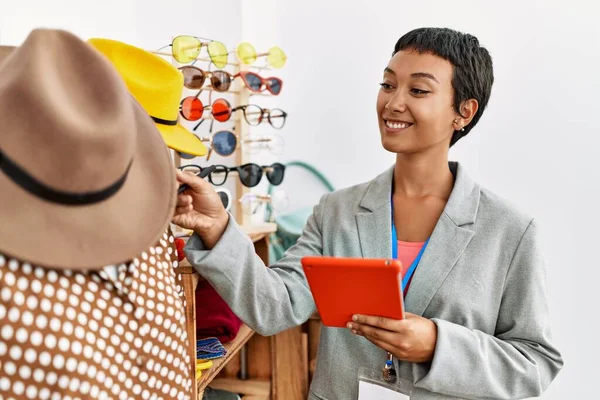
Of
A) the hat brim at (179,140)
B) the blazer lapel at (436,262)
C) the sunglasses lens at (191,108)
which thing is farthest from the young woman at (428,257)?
the sunglasses lens at (191,108)

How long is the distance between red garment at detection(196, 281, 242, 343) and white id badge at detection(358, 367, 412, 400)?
42cm

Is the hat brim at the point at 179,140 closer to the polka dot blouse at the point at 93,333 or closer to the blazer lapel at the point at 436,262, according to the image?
the polka dot blouse at the point at 93,333

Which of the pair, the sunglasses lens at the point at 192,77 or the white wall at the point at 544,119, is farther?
the white wall at the point at 544,119

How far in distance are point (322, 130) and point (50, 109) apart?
1.84 meters

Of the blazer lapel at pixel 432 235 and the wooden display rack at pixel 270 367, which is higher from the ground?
the blazer lapel at pixel 432 235

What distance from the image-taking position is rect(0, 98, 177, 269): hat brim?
1.98 ft

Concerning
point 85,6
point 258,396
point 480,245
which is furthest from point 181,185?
point 258,396

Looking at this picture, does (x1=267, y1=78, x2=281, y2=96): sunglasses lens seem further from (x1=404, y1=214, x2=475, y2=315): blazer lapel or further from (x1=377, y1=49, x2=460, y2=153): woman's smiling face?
(x1=404, y1=214, x2=475, y2=315): blazer lapel

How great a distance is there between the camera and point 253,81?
1881 millimetres

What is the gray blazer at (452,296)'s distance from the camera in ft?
3.59

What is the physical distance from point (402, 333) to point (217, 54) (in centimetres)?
105

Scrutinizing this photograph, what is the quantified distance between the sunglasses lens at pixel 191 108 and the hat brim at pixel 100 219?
76cm

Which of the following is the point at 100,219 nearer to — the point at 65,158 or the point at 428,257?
the point at 65,158

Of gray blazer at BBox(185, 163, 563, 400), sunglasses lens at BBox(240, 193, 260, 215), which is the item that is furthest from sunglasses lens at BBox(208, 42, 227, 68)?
gray blazer at BBox(185, 163, 563, 400)
